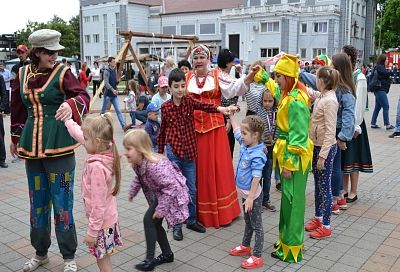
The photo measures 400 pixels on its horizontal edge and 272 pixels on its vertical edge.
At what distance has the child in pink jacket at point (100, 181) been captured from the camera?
10.4ft

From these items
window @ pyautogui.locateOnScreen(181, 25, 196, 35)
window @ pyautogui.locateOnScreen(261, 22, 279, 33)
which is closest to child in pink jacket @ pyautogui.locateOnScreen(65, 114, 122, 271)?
window @ pyautogui.locateOnScreen(261, 22, 279, 33)

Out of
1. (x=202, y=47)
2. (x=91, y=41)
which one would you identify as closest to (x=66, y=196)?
(x=202, y=47)

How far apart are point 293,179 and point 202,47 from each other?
1787 mm

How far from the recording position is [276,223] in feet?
16.5

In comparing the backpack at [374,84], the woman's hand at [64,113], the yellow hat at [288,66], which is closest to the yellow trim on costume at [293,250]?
the yellow hat at [288,66]

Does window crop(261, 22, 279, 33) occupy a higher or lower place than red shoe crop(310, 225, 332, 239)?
higher

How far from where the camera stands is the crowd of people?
337cm

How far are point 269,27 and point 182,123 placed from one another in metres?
49.5

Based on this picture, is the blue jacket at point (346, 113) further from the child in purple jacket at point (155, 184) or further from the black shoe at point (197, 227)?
the child in purple jacket at point (155, 184)

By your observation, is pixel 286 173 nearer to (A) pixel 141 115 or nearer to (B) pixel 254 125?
(B) pixel 254 125

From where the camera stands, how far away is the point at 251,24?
52.0 meters

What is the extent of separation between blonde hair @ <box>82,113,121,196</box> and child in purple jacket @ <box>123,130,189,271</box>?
22 centimetres

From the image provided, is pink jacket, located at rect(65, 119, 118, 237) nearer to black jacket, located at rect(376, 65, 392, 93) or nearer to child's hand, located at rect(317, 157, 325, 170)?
child's hand, located at rect(317, 157, 325, 170)

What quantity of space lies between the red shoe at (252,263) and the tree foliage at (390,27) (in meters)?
A: 51.3
